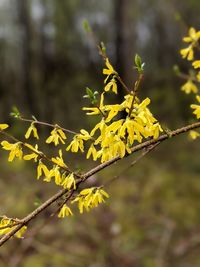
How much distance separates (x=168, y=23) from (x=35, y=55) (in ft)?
19.8

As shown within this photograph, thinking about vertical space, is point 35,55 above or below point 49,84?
above

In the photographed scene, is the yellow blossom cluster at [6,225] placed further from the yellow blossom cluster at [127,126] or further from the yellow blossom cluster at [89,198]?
the yellow blossom cluster at [127,126]

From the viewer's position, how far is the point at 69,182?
1241 millimetres

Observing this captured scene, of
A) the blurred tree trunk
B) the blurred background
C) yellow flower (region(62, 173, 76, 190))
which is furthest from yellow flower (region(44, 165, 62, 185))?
the blurred tree trunk

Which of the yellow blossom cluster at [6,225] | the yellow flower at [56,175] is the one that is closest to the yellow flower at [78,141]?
the yellow flower at [56,175]

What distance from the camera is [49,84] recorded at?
9.70m

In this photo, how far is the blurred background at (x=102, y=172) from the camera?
4.39 meters

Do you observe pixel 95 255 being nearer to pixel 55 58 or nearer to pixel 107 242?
pixel 107 242

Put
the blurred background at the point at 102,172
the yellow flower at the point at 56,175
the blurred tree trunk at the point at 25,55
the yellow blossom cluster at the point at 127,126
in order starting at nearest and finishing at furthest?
the yellow blossom cluster at the point at 127,126 < the yellow flower at the point at 56,175 < the blurred background at the point at 102,172 < the blurred tree trunk at the point at 25,55

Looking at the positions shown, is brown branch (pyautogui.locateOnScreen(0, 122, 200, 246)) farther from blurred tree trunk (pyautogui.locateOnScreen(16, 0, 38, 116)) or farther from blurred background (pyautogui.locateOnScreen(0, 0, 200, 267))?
blurred tree trunk (pyautogui.locateOnScreen(16, 0, 38, 116))

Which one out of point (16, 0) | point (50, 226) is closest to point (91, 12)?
point (16, 0)

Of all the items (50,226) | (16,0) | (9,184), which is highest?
(16,0)

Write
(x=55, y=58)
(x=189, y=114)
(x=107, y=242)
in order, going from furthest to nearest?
(x=55, y=58), (x=189, y=114), (x=107, y=242)

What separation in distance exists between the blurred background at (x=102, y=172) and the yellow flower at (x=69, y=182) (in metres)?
0.17
